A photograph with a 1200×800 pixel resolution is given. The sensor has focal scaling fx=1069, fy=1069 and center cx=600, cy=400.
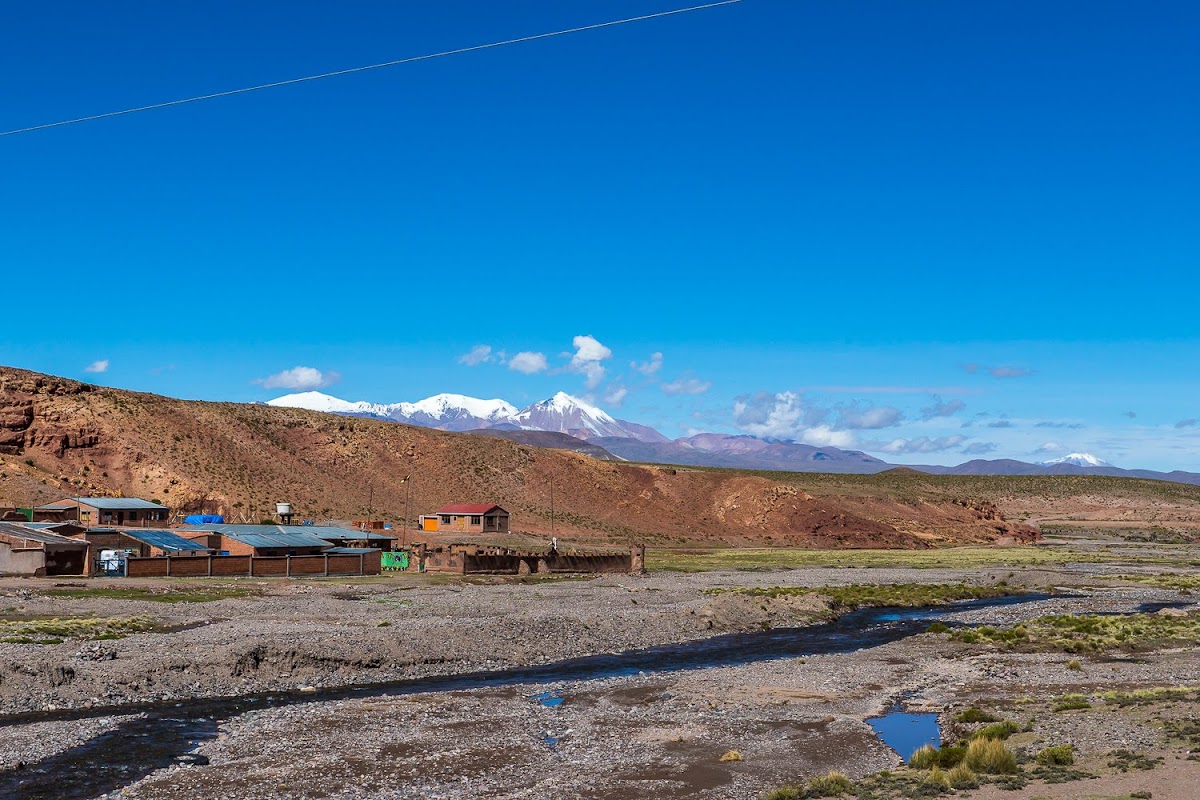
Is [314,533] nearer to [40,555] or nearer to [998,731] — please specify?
[40,555]

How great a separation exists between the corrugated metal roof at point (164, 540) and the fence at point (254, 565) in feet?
12.7

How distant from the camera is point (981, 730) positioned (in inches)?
1046

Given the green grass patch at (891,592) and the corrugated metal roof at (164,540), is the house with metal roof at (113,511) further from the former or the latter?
the green grass patch at (891,592)

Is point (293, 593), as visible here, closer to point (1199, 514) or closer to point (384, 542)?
point (384, 542)

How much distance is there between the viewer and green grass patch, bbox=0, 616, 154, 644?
38059mm

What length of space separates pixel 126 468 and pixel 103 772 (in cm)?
10031

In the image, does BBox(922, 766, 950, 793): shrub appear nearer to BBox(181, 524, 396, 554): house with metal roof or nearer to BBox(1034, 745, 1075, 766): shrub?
BBox(1034, 745, 1075, 766): shrub

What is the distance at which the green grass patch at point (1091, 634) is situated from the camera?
43.8 metres

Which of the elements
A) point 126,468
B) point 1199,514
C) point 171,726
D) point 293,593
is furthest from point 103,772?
point 1199,514

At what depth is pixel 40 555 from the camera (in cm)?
6169

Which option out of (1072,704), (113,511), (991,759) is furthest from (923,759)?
(113,511)

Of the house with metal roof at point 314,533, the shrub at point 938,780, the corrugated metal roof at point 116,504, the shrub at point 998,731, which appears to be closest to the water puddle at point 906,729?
the shrub at point 998,731

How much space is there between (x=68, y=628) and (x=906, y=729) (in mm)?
30930

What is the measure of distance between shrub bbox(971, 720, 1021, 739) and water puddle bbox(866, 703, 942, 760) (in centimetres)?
115
